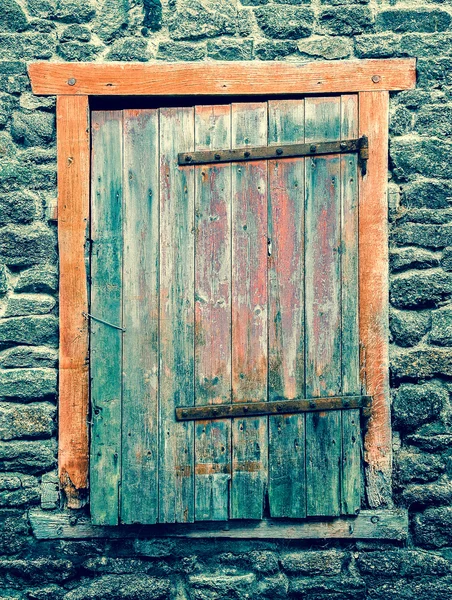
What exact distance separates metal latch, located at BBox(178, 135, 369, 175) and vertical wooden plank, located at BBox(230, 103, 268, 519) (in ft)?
0.12

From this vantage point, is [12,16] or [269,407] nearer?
[269,407]

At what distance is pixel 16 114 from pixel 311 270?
1.51 m

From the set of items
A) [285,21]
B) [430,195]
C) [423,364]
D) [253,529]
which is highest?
[285,21]

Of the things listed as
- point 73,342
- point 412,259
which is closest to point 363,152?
point 412,259

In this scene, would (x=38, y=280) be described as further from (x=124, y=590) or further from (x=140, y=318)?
(x=124, y=590)

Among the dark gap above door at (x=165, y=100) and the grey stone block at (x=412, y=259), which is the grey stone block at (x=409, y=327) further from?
the dark gap above door at (x=165, y=100)

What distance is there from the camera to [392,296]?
11.5 feet

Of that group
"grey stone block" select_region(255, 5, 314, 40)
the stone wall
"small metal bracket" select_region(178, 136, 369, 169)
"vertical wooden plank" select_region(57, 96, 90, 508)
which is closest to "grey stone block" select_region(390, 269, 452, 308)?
the stone wall

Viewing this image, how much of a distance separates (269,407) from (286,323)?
0.38 meters

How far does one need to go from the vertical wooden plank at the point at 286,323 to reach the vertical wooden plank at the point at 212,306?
195 mm

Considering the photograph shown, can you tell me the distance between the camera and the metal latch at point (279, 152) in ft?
11.4

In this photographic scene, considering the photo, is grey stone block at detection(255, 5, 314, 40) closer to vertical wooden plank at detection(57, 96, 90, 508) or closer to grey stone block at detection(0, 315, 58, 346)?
vertical wooden plank at detection(57, 96, 90, 508)

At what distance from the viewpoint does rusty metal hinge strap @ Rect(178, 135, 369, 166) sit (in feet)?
11.4

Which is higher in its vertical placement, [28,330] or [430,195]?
[430,195]
